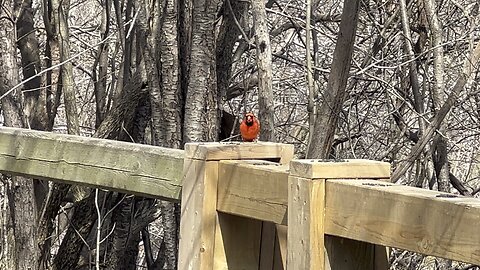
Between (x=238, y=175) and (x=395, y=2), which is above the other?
(x=395, y=2)

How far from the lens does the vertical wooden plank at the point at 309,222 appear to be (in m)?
1.83

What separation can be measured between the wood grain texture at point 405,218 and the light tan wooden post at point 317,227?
0.02 metres

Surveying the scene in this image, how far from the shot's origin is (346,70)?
3338 millimetres

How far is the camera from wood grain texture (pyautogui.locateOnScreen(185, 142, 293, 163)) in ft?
7.29

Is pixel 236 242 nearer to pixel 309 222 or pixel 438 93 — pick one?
pixel 309 222

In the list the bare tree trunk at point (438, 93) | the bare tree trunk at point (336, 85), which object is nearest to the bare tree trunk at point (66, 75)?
the bare tree trunk at point (438, 93)

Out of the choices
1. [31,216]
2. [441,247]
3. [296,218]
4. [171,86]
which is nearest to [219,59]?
[171,86]

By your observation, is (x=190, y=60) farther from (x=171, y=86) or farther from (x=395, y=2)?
(x=395, y=2)

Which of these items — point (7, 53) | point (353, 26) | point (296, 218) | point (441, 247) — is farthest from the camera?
point (7, 53)

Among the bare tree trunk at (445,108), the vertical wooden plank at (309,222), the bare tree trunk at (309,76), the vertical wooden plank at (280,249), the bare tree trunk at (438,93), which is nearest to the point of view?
the vertical wooden plank at (309,222)

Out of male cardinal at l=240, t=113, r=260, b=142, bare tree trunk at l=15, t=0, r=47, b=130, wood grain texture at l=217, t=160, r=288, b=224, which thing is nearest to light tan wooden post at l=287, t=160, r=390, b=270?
wood grain texture at l=217, t=160, r=288, b=224

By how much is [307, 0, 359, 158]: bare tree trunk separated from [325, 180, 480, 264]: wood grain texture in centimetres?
151

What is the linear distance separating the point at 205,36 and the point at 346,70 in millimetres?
888

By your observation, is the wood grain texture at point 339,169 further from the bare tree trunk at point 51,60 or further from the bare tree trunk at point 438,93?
the bare tree trunk at point 51,60
